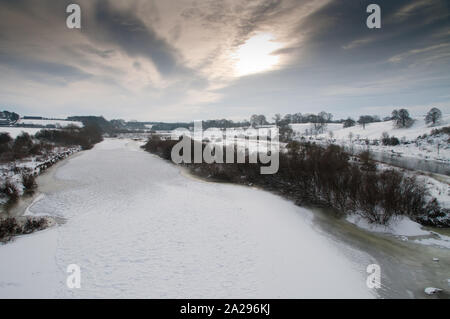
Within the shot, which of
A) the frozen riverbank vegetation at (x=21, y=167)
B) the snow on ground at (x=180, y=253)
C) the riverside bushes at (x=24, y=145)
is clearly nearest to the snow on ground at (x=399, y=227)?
the snow on ground at (x=180, y=253)

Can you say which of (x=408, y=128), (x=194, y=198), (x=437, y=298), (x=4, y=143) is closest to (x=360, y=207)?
(x=437, y=298)

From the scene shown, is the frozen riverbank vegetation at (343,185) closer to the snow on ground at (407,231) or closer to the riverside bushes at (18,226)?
the snow on ground at (407,231)

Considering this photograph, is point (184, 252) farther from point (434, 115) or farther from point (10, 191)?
point (434, 115)

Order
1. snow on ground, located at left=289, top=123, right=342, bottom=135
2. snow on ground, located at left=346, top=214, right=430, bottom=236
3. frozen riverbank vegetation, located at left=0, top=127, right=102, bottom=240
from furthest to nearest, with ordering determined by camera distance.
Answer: snow on ground, located at left=289, top=123, right=342, bottom=135
snow on ground, located at left=346, top=214, right=430, bottom=236
frozen riverbank vegetation, located at left=0, top=127, right=102, bottom=240

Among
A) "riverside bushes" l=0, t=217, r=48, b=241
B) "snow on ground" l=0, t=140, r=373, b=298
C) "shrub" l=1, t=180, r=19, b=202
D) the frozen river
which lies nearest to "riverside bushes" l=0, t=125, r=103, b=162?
"shrub" l=1, t=180, r=19, b=202

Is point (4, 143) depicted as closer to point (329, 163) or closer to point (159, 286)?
point (159, 286)

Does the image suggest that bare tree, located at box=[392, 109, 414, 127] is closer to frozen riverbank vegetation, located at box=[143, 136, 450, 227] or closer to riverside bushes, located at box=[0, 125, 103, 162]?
frozen riverbank vegetation, located at box=[143, 136, 450, 227]

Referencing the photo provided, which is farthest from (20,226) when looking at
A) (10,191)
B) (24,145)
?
(24,145)
